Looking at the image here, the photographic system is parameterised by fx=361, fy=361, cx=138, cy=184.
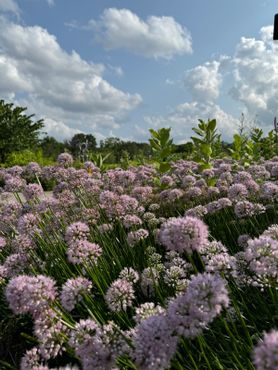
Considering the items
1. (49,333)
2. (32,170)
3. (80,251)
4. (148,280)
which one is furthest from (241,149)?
(49,333)

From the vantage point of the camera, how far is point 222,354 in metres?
2.74

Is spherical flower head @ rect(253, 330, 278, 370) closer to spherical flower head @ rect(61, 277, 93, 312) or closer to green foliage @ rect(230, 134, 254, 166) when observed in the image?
spherical flower head @ rect(61, 277, 93, 312)

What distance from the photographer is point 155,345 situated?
4.97 ft

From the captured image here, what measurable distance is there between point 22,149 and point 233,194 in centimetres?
3349

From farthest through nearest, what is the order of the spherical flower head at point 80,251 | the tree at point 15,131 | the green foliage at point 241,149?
the tree at point 15,131 < the green foliage at point 241,149 < the spherical flower head at point 80,251

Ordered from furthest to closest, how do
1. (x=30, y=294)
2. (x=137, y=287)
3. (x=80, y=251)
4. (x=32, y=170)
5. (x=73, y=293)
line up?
1. (x=32, y=170)
2. (x=137, y=287)
3. (x=80, y=251)
4. (x=73, y=293)
5. (x=30, y=294)

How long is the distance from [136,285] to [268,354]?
2.69 m

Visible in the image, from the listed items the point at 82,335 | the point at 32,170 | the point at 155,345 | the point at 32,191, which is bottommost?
the point at 82,335

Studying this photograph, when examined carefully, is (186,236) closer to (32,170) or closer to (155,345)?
(155,345)

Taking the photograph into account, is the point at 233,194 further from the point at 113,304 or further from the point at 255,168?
the point at 113,304

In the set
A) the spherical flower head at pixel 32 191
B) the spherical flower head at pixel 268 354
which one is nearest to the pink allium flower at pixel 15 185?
the spherical flower head at pixel 32 191

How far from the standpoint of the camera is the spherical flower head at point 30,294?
6.50 ft

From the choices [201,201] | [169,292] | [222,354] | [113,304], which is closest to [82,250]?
[113,304]

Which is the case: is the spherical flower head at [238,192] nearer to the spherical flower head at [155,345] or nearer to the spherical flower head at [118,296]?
the spherical flower head at [118,296]
